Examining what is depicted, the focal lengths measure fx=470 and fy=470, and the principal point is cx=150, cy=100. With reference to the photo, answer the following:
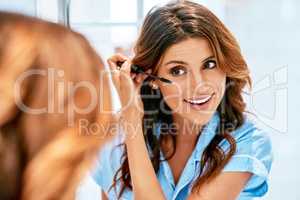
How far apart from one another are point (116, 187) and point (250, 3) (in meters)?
0.54

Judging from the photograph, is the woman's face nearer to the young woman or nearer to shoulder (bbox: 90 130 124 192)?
the young woman

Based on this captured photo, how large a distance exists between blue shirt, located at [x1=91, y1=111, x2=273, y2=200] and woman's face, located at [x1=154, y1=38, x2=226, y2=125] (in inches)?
1.9

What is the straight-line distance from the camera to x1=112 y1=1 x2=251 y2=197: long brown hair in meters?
0.98

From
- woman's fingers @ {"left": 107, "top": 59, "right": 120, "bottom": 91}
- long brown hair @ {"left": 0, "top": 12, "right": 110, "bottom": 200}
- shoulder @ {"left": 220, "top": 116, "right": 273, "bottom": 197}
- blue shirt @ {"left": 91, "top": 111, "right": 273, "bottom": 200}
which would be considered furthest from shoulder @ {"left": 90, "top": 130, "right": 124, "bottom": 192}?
long brown hair @ {"left": 0, "top": 12, "right": 110, "bottom": 200}

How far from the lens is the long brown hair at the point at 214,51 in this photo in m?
0.98

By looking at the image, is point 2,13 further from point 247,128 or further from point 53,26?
point 247,128

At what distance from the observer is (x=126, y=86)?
0.99 meters

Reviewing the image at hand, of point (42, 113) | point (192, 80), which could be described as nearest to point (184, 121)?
point (192, 80)

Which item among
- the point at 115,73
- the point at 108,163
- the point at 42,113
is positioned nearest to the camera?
the point at 42,113

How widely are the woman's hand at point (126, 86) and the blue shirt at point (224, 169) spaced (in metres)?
0.06

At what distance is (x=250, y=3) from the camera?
3.63ft

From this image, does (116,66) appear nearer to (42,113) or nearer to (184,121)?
(184,121)

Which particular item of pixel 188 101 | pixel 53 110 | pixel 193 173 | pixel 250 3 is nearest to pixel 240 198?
pixel 193 173

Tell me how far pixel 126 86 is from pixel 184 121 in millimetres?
190
